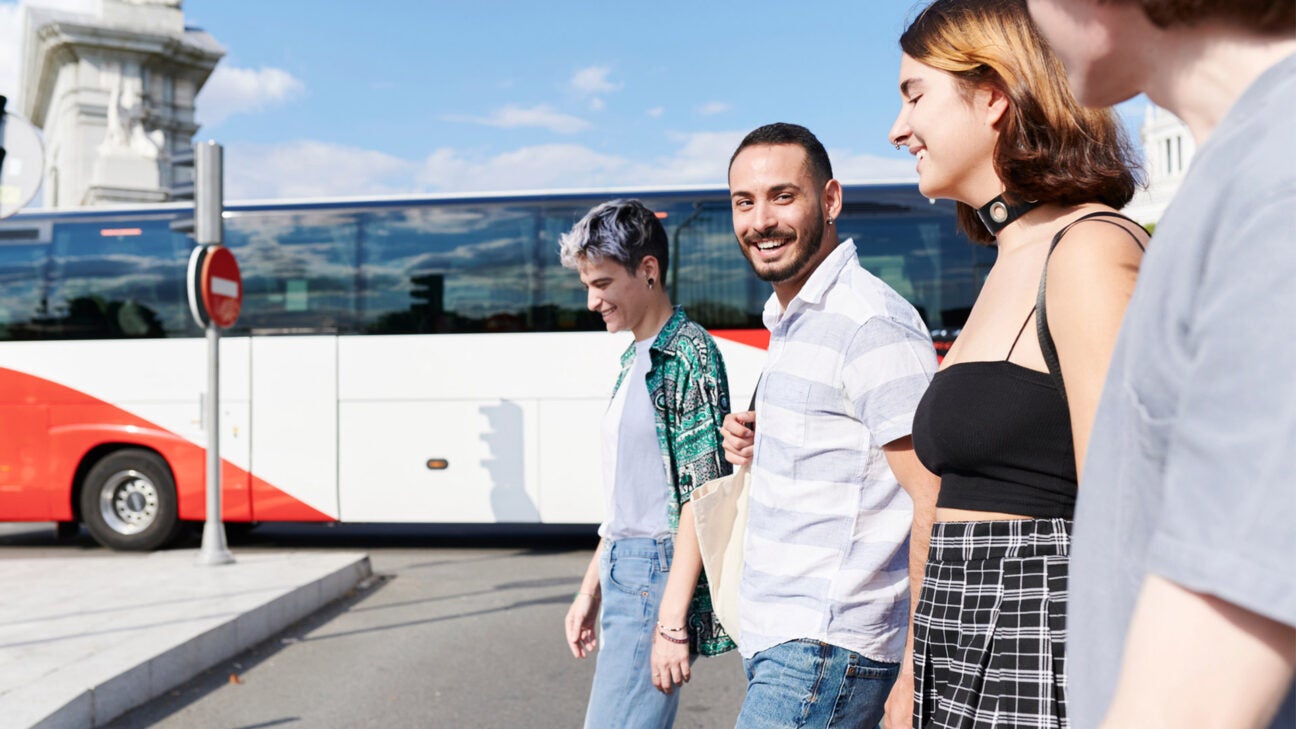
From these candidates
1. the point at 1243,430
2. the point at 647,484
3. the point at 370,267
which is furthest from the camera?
the point at 370,267

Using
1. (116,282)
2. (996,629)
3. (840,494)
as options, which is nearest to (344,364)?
(116,282)

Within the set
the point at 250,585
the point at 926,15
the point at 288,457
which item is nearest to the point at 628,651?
the point at 926,15

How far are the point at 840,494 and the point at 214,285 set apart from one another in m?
7.30

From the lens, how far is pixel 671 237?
1038 cm

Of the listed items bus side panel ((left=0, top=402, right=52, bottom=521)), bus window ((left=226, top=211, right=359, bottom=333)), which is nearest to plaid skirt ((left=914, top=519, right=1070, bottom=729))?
bus window ((left=226, top=211, right=359, bottom=333))

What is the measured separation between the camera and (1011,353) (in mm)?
1546

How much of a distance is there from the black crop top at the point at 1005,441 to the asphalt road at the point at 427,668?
12.2 feet

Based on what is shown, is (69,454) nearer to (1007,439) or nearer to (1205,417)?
(1007,439)

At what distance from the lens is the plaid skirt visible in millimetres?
1461

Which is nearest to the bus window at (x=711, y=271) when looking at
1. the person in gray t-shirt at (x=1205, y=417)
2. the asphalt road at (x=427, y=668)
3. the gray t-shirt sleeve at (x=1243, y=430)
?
the asphalt road at (x=427, y=668)

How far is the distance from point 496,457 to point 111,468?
3521 mm

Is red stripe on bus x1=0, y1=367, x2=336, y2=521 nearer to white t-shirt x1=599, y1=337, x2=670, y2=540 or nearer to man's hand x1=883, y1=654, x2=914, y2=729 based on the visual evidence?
white t-shirt x1=599, y1=337, x2=670, y2=540

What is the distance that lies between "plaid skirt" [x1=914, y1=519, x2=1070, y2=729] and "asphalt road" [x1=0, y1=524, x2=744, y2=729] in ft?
11.8

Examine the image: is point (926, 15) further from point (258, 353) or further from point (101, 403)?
point (101, 403)
